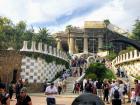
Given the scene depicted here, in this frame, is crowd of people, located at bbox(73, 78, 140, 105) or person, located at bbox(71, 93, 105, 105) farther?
crowd of people, located at bbox(73, 78, 140, 105)

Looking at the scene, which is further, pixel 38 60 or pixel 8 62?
pixel 38 60

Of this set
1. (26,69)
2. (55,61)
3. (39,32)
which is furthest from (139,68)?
(39,32)

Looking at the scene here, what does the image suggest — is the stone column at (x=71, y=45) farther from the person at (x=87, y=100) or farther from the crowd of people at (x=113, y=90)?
the person at (x=87, y=100)

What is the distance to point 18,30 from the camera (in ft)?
245

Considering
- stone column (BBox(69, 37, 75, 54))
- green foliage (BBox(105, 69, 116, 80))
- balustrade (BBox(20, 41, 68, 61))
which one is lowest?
A: green foliage (BBox(105, 69, 116, 80))

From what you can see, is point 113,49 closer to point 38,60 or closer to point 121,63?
point 121,63

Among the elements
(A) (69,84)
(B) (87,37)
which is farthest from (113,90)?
(B) (87,37)

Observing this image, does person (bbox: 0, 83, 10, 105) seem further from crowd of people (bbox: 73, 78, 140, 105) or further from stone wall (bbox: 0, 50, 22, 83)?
stone wall (bbox: 0, 50, 22, 83)

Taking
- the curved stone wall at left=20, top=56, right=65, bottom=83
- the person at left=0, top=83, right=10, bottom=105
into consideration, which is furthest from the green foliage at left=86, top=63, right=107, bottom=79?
the person at left=0, top=83, right=10, bottom=105

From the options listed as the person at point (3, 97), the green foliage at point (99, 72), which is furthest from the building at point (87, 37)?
the person at point (3, 97)

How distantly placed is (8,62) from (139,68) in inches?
536

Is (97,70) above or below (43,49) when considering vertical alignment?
below

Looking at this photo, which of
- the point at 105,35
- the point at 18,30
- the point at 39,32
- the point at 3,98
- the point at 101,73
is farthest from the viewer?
the point at 105,35

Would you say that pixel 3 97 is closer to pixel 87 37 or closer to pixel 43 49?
pixel 43 49
